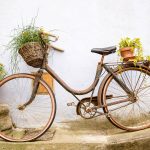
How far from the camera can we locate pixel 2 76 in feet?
21.4

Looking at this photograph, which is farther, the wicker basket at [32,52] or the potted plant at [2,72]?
the potted plant at [2,72]

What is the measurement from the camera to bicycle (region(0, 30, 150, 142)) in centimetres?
610

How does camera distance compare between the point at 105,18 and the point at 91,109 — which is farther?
the point at 105,18

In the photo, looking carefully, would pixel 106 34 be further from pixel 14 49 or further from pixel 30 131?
pixel 30 131

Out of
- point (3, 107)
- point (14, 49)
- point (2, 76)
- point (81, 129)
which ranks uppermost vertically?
point (14, 49)

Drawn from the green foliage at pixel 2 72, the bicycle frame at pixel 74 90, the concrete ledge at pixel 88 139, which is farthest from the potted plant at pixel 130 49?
the green foliage at pixel 2 72

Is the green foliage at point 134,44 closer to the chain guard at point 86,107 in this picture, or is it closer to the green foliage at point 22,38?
the chain guard at point 86,107

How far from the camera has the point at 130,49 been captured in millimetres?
6074

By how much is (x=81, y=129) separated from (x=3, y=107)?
4.18 ft

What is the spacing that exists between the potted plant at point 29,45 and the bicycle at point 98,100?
16 centimetres

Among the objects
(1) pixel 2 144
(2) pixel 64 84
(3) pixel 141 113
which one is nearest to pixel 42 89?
(2) pixel 64 84

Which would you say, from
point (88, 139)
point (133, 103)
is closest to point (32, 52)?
point (88, 139)

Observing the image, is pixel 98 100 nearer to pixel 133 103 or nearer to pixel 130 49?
pixel 133 103

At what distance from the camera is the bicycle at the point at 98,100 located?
240 inches
